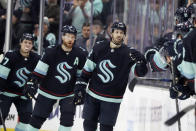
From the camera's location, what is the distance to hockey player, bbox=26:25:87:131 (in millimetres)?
6828

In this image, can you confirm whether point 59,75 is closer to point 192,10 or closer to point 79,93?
point 79,93

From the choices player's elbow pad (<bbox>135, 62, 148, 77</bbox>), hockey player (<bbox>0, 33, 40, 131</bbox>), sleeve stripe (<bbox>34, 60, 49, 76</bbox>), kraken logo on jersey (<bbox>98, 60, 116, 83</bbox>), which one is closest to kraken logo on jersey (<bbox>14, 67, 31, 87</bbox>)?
hockey player (<bbox>0, 33, 40, 131</bbox>)

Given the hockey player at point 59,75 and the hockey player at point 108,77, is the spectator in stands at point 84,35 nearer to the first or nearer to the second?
the hockey player at point 59,75

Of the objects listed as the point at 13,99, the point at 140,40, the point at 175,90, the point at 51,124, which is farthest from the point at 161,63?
the point at 51,124

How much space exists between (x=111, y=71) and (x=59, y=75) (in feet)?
2.54

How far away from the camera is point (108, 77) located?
631cm

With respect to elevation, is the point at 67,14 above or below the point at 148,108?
above

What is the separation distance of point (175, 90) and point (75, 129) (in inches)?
119

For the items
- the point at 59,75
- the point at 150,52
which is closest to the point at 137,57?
the point at 150,52

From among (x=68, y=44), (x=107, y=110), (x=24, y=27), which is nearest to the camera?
(x=107, y=110)

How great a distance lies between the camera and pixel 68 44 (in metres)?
6.81

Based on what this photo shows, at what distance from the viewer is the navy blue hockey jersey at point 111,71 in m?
6.29

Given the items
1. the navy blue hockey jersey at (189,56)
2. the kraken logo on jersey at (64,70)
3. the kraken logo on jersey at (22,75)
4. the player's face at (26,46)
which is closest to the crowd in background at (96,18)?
the kraken logo on jersey at (64,70)

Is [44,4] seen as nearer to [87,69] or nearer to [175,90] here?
[87,69]
